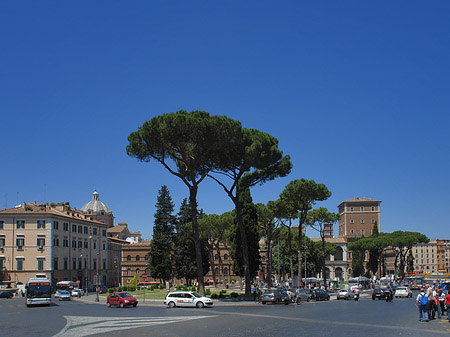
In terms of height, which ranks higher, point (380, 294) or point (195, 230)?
point (195, 230)

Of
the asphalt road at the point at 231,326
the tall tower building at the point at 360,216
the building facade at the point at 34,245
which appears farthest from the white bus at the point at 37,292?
the tall tower building at the point at 360,216

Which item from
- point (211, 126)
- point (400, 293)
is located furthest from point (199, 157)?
point (400, 293)

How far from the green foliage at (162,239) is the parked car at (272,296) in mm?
42242

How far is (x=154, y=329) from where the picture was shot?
22031mm

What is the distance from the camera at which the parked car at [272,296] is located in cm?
4192

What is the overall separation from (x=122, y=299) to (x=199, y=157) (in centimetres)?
1329

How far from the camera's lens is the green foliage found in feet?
272

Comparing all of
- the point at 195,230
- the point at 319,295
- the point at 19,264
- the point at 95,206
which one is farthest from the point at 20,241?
the point at 95,206

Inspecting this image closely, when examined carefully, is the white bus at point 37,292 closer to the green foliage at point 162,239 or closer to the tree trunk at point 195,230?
the tree trunk at point 195,230

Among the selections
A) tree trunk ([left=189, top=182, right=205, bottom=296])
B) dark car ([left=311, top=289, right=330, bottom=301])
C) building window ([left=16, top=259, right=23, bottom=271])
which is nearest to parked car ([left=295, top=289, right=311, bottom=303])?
dark car ([left=311, top=289, right=330, bottom=301])

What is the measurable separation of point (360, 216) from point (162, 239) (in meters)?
93.8

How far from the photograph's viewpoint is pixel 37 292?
4284cm

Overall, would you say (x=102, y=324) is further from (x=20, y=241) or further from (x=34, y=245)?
(x=20, y=241)

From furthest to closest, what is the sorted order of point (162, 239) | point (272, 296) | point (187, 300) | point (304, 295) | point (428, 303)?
1. point (162, 239)
2. point (304, 295)
3. point (272, 296)
4. point (187, 300)
5. point (428, 303)
